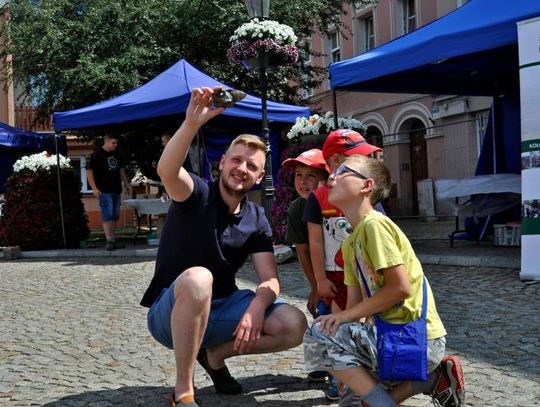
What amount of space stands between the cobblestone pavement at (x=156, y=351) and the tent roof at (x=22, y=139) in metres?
7.90

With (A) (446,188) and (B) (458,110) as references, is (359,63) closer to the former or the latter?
(A) (446,188)

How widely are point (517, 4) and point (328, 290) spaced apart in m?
4.91

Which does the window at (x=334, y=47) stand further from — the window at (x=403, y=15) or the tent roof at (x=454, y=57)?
the tent roof at (x=454, y=57)

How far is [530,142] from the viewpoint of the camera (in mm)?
6676

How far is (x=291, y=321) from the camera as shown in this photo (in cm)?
334

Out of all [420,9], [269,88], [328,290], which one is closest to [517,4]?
[328,290]

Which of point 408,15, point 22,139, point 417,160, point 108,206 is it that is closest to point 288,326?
point 108,206

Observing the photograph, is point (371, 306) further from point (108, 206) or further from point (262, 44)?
point (108, 206)

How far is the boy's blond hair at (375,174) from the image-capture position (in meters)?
2.88

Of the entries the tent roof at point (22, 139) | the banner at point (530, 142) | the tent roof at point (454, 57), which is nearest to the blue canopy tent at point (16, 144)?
the tent roof at point (22, 139)

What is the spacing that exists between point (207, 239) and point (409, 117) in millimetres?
18617

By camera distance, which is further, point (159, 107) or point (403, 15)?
point (403, 15)

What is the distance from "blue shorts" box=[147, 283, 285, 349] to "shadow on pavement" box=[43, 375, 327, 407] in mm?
296

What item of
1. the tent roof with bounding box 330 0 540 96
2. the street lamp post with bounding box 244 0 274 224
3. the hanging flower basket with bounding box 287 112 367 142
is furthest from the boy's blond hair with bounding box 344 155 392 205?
the hanging flower basket with bounding box 287 112 367 142
